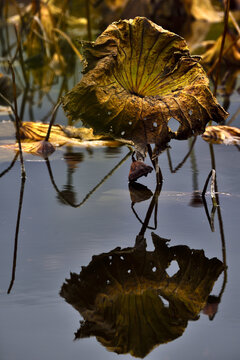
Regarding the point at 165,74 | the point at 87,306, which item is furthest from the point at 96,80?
Answer: the point at 87,306

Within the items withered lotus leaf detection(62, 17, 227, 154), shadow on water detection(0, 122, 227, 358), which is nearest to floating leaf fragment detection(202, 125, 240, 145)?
withered lotus leaf detection(62, 17, 227, 154)

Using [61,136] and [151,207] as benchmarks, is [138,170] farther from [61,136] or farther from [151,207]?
[61,136]

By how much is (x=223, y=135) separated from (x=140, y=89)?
0.55 metres

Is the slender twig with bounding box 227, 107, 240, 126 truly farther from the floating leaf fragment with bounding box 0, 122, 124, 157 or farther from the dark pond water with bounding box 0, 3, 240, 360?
the floating leaf fragment with bounding box 0, 122, 124, 157

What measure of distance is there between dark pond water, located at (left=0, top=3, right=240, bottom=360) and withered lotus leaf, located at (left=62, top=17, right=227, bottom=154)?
0.15 metres

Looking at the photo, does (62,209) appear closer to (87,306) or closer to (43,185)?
(43,185)

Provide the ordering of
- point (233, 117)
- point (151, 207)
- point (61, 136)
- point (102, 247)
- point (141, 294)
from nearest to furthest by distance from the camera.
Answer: point (141, 294) → point (102, 247) → point (151, 207) → point (61, 136) → point (233, 117)

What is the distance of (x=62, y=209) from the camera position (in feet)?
5.26

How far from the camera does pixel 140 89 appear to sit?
1.81 m

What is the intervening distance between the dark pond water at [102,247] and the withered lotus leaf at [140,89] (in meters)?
0.15

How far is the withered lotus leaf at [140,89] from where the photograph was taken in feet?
5.60

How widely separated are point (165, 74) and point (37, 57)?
6.38 feet

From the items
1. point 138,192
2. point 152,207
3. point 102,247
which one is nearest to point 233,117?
point 138,192

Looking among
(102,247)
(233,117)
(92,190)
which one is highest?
(102,247)
